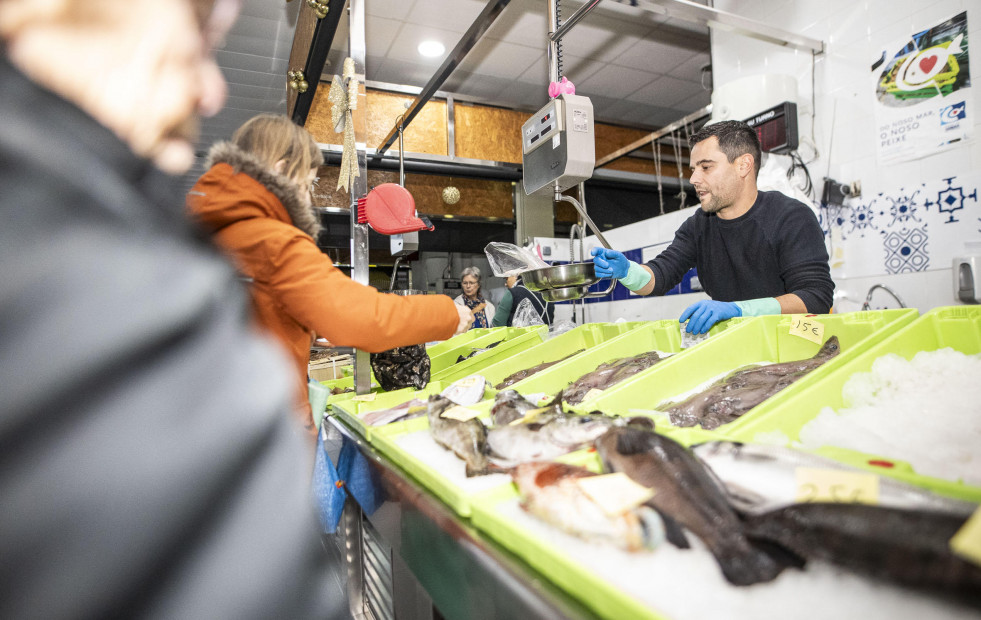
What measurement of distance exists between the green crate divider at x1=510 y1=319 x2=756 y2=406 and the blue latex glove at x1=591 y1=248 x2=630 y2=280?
0.34 metres

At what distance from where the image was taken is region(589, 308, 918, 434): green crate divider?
63.9 inches

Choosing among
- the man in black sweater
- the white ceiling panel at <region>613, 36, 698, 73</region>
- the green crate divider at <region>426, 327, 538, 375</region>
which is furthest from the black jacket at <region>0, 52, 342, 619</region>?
the white ceiling panel at <region>613, 36, 698, 73</region>

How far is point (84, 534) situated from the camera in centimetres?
21

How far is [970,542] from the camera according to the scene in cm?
52

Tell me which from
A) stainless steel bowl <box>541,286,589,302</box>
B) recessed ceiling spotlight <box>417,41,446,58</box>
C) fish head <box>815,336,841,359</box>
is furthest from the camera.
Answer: recessed ceiling spotlight <box>417,41,446,58</box>

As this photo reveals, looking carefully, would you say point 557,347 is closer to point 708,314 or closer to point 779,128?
point 708,314

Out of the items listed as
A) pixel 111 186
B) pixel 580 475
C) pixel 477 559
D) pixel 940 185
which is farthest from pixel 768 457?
pixel 940 185

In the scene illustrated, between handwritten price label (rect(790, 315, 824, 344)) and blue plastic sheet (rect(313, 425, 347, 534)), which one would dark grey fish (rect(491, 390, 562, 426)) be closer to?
blue plastic sheet (rect(313, 425, 347, 534))

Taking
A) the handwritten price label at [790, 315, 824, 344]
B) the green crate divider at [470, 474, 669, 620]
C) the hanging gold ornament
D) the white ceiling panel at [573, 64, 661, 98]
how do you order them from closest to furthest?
the green crate divider at [470, 474, 669, 620] → the handwritten price label at [790, 315, 824, 344] → the white ceiling panel at [573, 64, 661, 98] → the hanging gold ornament

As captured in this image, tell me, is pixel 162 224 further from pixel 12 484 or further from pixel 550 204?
pixel 550 204

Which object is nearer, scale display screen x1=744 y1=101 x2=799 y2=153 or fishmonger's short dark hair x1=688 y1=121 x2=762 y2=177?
fishmonger's short dark hair x1=688 y1=121 x2=762 y2=177

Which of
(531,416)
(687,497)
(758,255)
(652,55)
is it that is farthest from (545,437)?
(652,55)

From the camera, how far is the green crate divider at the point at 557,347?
2624 millimetres

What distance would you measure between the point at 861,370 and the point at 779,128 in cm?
309
